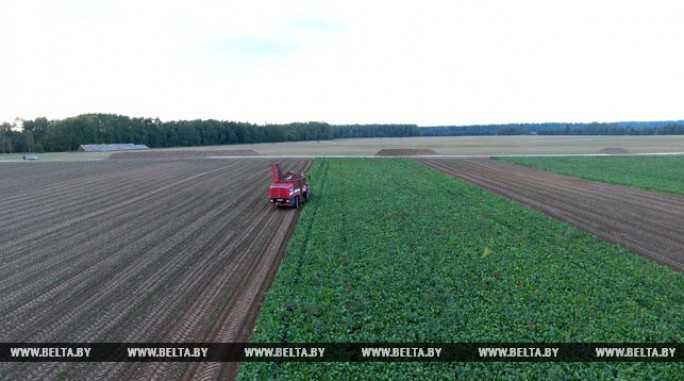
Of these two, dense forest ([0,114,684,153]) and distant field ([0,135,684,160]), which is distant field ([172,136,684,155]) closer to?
distant field ([0,135,684,160])

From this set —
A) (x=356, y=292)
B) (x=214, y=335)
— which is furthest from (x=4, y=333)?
(x=356, y=292)

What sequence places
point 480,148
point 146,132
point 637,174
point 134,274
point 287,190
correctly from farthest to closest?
point 146,132 → point 480,148 → point 637,174 → point 287,190 → point 134,274

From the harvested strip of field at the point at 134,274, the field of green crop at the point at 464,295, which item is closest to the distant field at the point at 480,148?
the harvested strip of field at the point at 134,274

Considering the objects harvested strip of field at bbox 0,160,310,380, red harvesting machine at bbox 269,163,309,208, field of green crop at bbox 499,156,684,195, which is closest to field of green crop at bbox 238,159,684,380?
harvested strip of field at bbox 0,160,310,380

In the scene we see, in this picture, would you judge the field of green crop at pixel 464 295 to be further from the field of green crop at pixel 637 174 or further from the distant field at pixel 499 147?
the distant field at pixel 499 147

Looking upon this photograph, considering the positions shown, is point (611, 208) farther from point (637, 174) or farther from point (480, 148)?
point (480, 148)

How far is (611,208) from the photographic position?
846 inches

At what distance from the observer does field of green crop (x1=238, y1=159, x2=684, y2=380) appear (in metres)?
6.93

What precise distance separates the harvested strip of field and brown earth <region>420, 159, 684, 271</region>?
15.2 metres

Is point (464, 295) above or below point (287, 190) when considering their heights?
below

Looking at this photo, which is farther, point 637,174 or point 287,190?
point 637,174

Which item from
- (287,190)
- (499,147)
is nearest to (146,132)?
(499,147)

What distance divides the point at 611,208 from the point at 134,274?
25846 millimetres

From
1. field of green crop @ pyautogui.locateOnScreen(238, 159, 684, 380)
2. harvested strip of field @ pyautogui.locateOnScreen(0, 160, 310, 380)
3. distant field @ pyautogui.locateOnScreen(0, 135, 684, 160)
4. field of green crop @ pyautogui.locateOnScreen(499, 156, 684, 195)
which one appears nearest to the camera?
field of green crop @ pyautogui.locateOnScreen(238, 159, 684, 380)
